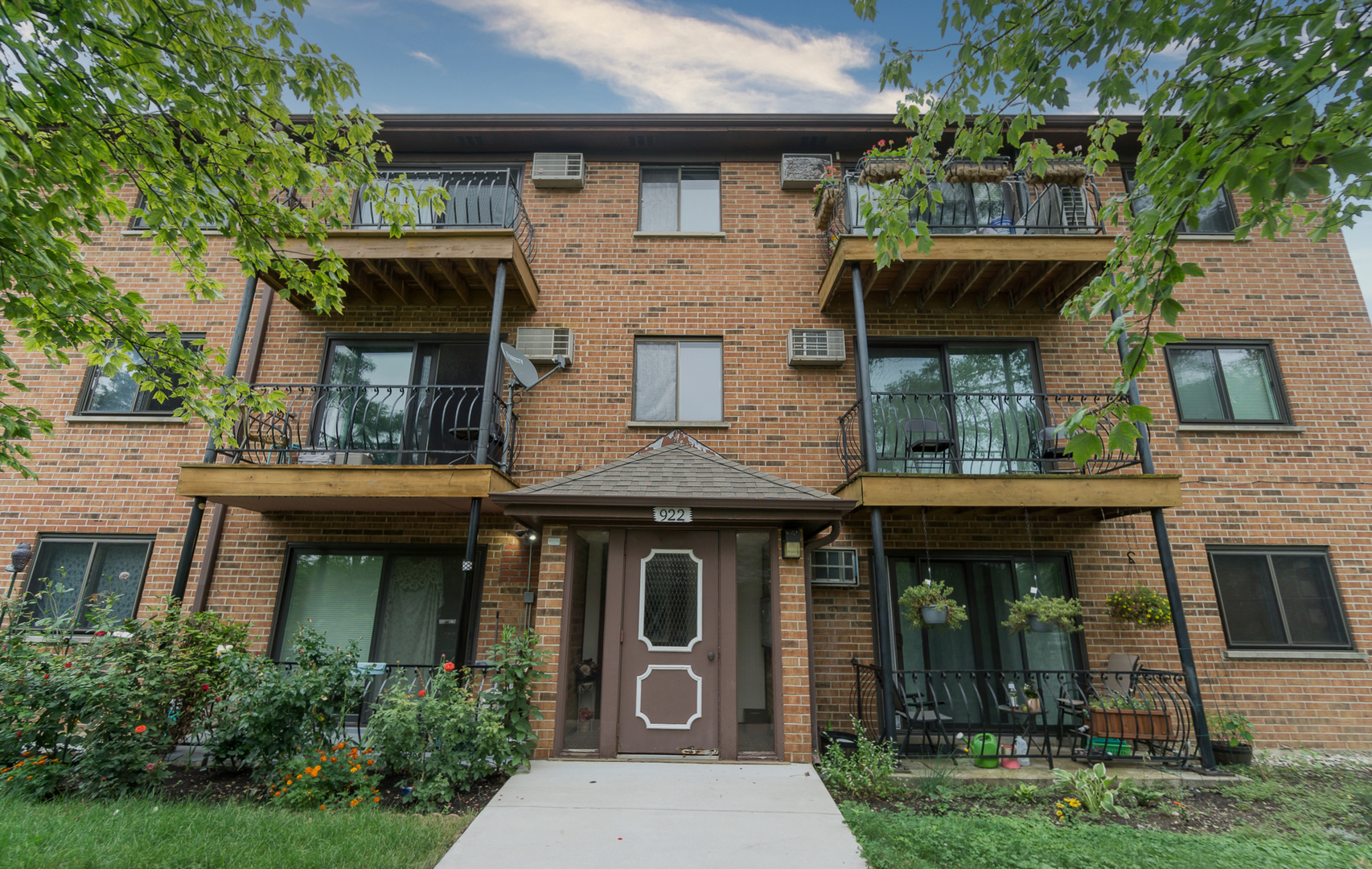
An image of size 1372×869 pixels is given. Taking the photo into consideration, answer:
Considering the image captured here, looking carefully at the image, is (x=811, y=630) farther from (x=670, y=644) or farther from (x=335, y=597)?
(x=335, y=597)

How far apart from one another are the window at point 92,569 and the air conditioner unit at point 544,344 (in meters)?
5.48

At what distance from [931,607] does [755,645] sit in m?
1.96

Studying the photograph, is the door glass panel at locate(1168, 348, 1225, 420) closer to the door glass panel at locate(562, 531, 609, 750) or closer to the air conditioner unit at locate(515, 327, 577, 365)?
the door glass panel at locate(562, 531, 609, 750)

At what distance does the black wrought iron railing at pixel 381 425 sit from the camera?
306 inches

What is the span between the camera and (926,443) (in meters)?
7.39

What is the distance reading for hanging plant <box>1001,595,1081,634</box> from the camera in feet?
20.5

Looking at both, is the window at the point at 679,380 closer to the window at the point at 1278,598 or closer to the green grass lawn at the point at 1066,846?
the green grass lawn at the point at 1066,846

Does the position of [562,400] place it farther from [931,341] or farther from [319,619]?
[931,341]

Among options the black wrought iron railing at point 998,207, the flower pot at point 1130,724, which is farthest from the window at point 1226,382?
the flower pot at point 1130,724

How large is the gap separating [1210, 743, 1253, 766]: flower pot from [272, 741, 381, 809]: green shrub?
27.1 feet

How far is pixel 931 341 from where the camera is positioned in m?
8.49

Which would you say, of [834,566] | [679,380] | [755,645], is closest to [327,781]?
[755,645]

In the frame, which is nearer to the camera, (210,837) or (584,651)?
(210,837)

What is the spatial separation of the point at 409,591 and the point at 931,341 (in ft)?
25.8
